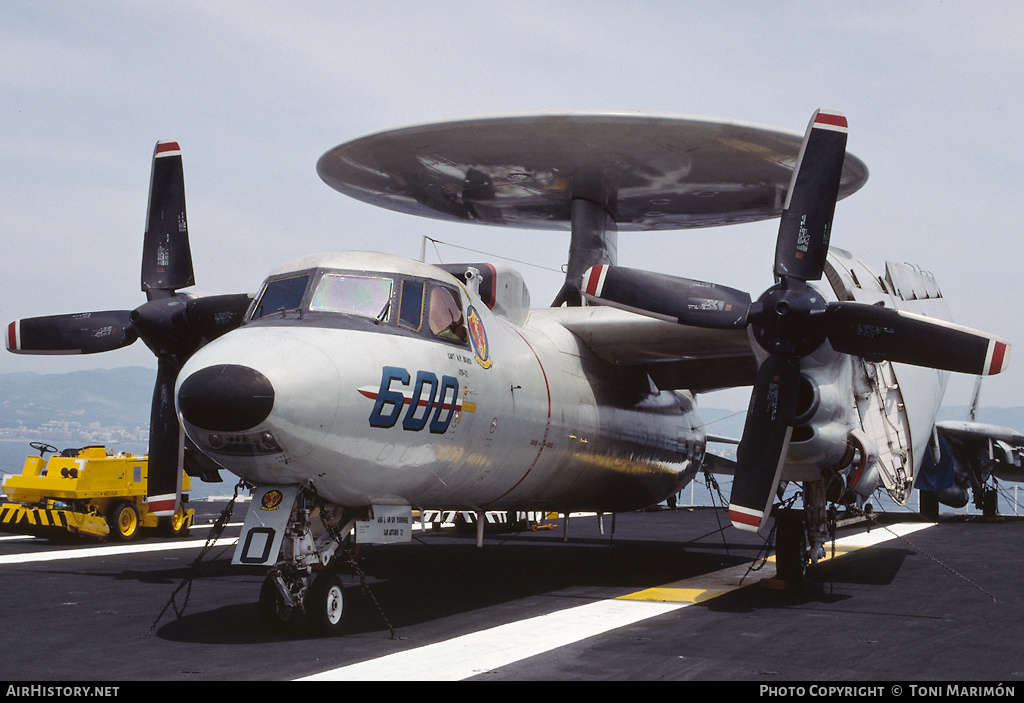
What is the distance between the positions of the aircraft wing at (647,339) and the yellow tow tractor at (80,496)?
421 inches

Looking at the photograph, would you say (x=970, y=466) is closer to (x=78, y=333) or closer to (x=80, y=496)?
(x=80, y=496)

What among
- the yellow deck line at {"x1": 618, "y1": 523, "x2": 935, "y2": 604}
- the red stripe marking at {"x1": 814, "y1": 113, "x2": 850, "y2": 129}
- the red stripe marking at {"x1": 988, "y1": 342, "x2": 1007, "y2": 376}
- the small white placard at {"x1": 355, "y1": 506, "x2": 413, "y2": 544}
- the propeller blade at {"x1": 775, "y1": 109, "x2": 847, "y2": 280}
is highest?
the red stripe marking at {"x1": 814, "y1": 113, "x2": 850, "y2": 129}

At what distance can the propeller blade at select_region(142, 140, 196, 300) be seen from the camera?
1636 cm

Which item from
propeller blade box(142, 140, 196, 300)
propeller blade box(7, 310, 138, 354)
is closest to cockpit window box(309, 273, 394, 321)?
propeller blade box(142, 140, 196, 300)

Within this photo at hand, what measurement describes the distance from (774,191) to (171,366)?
14049 mm

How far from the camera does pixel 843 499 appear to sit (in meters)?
14.7

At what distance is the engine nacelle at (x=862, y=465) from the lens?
1420cm

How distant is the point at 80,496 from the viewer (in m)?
21.1

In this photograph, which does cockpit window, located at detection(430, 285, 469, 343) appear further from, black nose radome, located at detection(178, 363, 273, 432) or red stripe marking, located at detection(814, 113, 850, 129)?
red stripe marking, located at detection(814, 113, 850, 129)

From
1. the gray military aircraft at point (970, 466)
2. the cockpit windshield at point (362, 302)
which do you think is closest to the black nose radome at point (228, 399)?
the cockpit windshield at point (362, 302)

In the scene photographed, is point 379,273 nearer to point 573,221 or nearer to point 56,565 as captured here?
point 56,565

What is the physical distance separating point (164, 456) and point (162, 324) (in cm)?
221

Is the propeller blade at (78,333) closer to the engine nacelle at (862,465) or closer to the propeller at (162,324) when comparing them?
the propeller at (162,324)

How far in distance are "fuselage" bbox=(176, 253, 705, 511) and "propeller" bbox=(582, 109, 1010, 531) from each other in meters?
1.87
